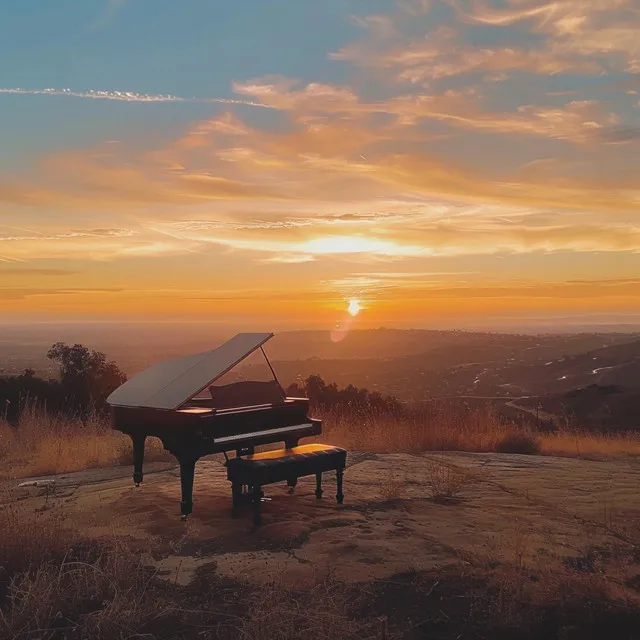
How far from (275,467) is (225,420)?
30.9 inches

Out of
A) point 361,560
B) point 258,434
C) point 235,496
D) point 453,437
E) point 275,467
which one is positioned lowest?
point 453,437

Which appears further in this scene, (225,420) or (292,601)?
(225,420)

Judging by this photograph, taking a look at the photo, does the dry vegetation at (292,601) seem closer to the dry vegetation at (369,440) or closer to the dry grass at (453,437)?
the dry vegetation at (369,440)

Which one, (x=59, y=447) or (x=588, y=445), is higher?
(x=59, y=447)

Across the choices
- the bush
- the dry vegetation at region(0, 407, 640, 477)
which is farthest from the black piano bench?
the bush

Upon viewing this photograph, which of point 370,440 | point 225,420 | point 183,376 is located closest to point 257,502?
point 225,420

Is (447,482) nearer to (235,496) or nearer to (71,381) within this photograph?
(235,496)

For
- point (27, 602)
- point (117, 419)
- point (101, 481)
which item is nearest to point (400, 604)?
point (27, 602)

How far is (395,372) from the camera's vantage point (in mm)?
49406

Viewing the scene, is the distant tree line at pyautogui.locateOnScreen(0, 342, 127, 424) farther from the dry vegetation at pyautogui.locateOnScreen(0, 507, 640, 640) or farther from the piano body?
the dry vegetation at pyautogui.locateOnScreen(0, 507, 640, 640)

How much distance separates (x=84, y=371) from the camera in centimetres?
1961

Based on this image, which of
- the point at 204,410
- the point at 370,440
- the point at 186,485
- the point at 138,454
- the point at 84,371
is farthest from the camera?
the point at 84,371

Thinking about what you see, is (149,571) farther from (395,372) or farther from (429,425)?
(395,372)

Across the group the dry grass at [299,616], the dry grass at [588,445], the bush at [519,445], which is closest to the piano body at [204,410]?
the dry grass at [299,616]
